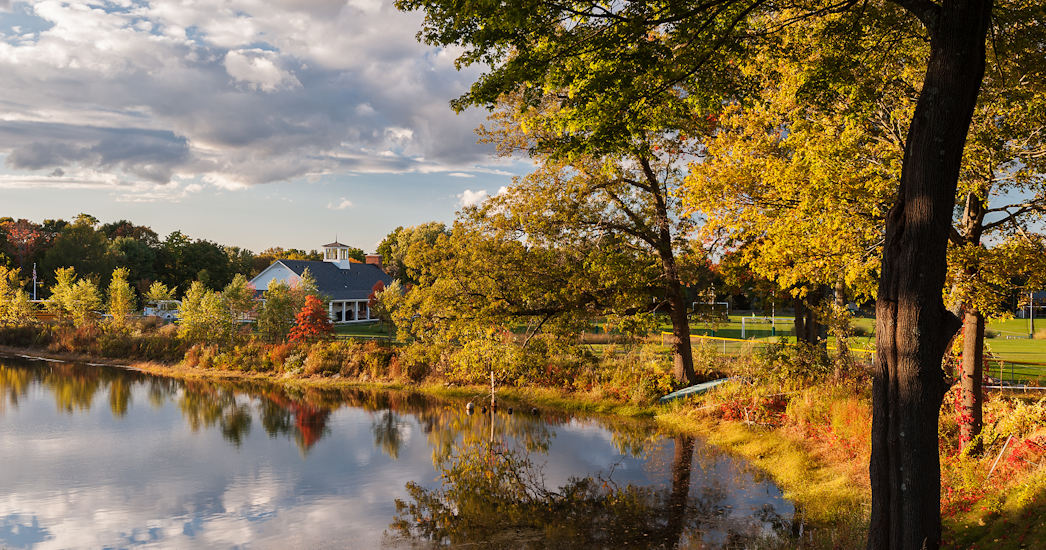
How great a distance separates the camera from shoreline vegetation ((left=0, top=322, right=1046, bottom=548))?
35.4 feet

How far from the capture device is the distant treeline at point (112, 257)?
68562 millimetres

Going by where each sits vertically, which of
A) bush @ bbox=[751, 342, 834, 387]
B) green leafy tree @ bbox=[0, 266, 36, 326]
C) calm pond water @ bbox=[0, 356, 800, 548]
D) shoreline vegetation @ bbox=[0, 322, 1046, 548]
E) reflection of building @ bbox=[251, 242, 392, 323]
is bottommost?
calm pond water @ bbox=[0, 356, 800, 548]

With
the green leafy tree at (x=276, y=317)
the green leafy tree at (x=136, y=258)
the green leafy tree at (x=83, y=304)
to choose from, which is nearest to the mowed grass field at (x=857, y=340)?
the green leafy tree at (x=276, y=317)

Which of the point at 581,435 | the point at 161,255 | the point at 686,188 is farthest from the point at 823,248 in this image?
the point at 161,255

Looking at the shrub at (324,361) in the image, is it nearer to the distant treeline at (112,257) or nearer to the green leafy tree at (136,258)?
the distant treeline at (112,257)

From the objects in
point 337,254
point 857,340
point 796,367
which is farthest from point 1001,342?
point 337,254

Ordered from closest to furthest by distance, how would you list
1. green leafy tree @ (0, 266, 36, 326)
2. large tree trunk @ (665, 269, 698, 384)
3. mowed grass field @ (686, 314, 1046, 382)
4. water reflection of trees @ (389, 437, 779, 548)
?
water reflection of trees @ (389, 437, 779, 548)
large tree trunk @ (665, 269, 698, 384)
mowed grass field @ (686, 314, 1046, 382)
green leafy tree @ (0, 266, 36, 326)

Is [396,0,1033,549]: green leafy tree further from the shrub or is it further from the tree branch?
the shrub

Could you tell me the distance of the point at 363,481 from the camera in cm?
1666

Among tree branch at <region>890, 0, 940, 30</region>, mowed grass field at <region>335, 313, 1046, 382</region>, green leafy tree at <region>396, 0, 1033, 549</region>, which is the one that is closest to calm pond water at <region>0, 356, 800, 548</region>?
green leafy tree at <region>396, 0, 1033, 549</region>

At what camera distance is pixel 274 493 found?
15664 mm

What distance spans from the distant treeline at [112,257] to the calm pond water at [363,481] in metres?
47.1

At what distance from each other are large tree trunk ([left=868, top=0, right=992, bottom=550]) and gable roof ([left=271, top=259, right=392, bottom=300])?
2207 inches

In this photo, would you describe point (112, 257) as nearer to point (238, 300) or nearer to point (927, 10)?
point (238, 300)
